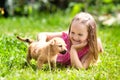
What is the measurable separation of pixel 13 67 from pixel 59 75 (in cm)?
68

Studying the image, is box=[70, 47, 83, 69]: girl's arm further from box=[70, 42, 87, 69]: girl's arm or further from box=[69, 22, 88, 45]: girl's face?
box=[69, 22, 88, 45]: girl's face

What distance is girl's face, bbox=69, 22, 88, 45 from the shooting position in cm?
598

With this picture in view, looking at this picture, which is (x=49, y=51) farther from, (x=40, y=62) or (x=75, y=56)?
(x=75, y=56)

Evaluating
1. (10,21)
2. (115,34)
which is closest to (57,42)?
(115,34)

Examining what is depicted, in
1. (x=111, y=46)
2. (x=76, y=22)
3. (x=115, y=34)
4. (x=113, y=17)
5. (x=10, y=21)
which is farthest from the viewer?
(x=113, y=17)

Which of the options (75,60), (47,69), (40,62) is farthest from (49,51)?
(75,60)

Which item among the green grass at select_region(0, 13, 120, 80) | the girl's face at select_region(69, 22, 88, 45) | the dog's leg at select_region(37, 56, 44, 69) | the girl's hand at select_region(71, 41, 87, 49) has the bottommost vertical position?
the green grass at select_region(0, 13, 120, 80)

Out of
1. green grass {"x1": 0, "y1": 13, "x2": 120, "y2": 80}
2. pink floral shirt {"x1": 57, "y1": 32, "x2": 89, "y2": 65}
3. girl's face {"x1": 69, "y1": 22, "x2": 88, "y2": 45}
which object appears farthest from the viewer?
pink floral shirt {"x1": 57, "y1": 32, "x2": 89, "y2": 65}

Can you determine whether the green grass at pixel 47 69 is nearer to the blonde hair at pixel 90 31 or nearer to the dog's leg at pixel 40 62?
the dog's leg at pixel 40 62

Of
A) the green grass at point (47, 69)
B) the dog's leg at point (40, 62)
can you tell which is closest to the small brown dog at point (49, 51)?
the dog's leg at point (40, 62)

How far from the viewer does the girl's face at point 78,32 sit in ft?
19.6

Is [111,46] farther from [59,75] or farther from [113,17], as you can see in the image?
[113,17]

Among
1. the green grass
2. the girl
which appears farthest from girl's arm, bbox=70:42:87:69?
the green grass

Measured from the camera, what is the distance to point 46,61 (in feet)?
18.7
